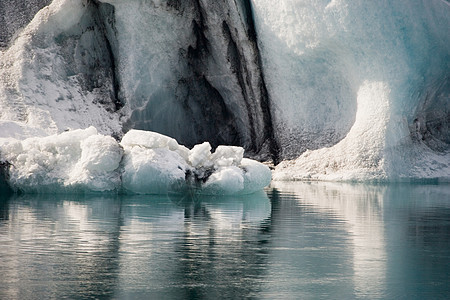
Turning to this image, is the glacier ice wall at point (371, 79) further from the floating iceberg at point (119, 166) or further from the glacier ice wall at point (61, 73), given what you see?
the floating iceberg at point (119, 166)

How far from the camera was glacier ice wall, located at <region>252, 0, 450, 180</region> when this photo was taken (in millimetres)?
14797

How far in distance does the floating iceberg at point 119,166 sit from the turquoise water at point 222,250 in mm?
1150

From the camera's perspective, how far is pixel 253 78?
55.3 feet

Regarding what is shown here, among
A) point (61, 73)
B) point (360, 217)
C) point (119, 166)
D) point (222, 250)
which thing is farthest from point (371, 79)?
point (222, 250)

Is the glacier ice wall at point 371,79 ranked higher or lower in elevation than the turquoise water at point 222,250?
higher

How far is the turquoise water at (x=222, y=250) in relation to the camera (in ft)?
14.5

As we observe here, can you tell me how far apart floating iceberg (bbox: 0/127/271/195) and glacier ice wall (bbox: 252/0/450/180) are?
4413mm

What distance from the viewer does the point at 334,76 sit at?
51.6 ft

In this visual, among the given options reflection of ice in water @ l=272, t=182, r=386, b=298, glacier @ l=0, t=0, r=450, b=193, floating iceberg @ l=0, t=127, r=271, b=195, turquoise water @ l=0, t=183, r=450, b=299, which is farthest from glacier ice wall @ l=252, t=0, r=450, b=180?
turquoise water @ l=0, t=183, r=450, b=299

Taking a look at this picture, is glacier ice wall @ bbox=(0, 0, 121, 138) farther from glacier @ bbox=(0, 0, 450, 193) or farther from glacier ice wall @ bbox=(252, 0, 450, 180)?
glacier ice wall @ bbox=(252, 0, 450, 180)

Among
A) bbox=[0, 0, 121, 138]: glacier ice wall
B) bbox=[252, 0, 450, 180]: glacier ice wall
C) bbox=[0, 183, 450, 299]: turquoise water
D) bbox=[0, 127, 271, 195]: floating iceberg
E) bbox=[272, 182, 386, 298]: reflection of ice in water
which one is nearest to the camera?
bbox=[0, 183, 450, 299]: turquoise water

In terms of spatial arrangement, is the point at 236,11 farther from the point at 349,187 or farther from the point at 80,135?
the point at 80,135

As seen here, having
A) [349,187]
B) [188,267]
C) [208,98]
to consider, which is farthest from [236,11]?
[188,267]

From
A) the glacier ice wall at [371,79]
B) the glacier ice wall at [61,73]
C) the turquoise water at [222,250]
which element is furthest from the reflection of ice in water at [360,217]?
the glacier ice wall at [61,73]
